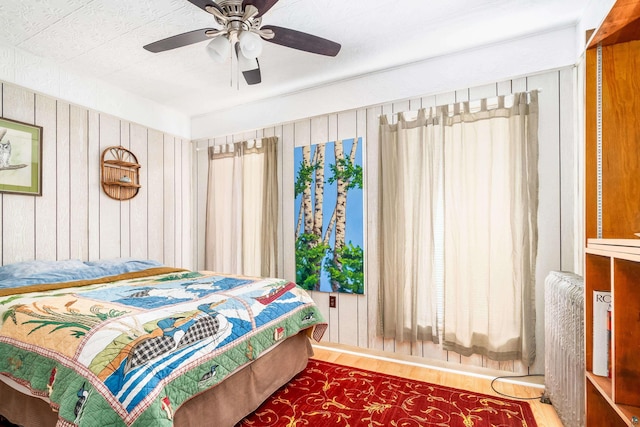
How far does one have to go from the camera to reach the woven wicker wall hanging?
131 inches

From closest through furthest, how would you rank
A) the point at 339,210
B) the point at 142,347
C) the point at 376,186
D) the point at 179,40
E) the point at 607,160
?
the point at 607,160
the point at 142,347
the point at 179,40
the point at 376,186
the point at 339,210

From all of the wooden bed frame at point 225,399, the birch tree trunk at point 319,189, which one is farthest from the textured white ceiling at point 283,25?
the wooden bed frame at point 225,399

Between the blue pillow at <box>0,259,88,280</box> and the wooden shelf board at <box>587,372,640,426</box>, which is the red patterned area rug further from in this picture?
the blue pillow at <box>0,259,88,280</box>

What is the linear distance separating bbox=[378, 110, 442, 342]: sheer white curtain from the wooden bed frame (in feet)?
Result: 3.43

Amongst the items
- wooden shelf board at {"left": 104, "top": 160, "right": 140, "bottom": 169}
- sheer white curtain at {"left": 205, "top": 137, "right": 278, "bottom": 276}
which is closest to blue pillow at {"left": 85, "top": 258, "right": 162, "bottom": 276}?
sheer white curtain at {"left": 205, "top": 137, "right": 278, "bottom": 276}

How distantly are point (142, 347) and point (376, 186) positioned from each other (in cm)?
231

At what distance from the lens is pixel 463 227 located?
267cm

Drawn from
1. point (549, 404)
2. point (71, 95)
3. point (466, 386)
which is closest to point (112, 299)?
point (71, 95)

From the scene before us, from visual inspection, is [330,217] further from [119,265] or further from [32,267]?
[32,267]

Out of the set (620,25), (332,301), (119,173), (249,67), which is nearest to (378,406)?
(332,301)

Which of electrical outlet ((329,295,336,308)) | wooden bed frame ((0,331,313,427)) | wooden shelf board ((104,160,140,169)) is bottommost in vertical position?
wooden bed frame ((0,331,313,427))

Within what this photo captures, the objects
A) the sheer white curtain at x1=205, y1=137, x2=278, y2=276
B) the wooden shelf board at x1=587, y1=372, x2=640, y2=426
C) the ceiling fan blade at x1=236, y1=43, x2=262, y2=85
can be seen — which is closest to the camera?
the wooden shelf board at x1=587, y1=372, x2=640, y2=426

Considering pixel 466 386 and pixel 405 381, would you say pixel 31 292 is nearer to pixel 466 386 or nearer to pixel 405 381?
pixel 405 381

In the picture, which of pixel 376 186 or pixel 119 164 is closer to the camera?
pixel 376 186
